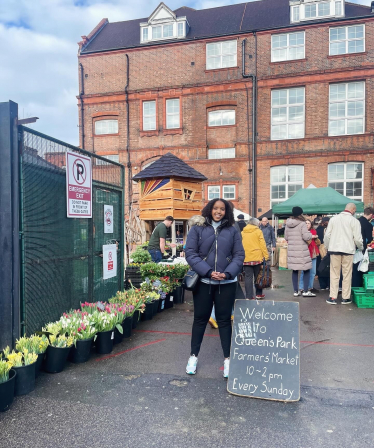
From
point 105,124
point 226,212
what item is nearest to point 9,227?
point 226,212

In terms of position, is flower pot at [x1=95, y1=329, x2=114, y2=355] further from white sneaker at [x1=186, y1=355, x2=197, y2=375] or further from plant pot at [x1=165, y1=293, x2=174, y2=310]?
plant pot at [x1=165, y1=293, x2=174, y2=310]

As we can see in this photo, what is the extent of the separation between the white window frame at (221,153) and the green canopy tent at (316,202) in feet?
25.1

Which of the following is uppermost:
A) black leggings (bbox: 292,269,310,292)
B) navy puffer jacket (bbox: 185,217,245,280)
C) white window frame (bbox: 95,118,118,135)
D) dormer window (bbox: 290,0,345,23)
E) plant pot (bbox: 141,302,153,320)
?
dormer window (bbox: 290,0,345,23)

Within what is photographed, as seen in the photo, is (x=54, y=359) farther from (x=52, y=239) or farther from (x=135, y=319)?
(x=135, y=319)

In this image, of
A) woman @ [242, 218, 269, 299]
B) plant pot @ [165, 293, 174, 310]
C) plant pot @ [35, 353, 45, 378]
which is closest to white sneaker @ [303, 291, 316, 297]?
woman @ [242, 218, 269, 299]

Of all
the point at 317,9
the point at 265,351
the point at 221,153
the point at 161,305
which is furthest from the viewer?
the point at 221,153

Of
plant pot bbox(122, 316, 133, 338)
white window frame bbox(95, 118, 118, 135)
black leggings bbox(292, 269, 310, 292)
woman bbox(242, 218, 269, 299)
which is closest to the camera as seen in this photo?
plant pot bbox(122, 316, 133, 338)

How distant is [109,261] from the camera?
6359mm

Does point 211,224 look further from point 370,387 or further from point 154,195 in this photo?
point 154,195

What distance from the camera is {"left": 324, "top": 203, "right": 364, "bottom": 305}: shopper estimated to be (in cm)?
734

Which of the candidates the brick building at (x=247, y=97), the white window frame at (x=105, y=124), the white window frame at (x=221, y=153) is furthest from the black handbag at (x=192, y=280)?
the white window frame at (x=105, y=124)

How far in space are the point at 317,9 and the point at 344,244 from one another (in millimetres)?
17256

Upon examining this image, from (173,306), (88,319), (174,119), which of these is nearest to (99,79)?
(174,119)

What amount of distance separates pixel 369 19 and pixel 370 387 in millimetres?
20328
